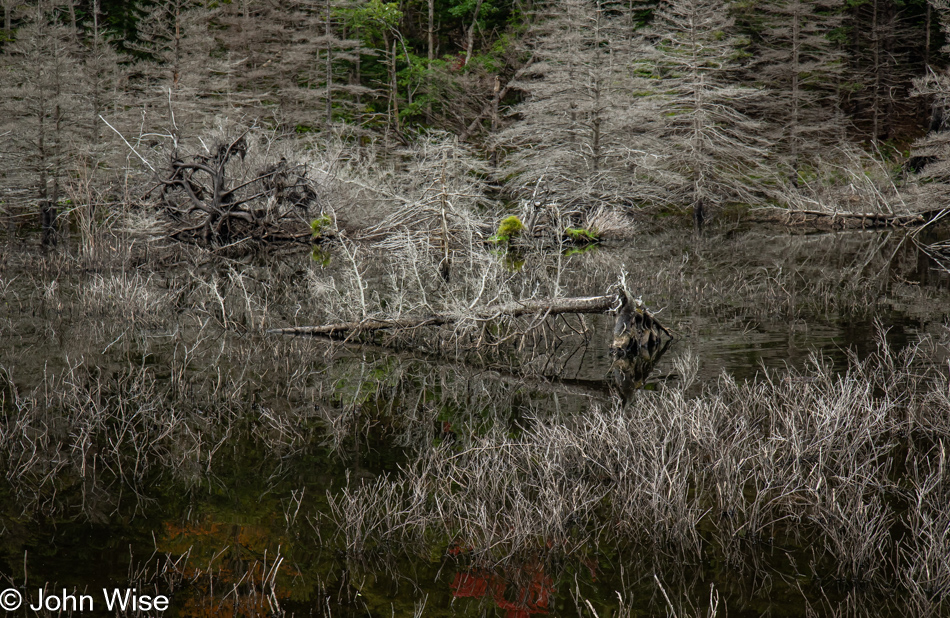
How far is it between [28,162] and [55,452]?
1929cm

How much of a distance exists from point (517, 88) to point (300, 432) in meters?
26.4

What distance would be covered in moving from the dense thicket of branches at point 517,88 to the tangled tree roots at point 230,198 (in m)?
0.88

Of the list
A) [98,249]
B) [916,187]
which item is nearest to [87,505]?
[98,249]

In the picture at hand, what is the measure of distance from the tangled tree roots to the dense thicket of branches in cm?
88

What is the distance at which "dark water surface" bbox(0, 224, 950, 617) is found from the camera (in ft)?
11.9

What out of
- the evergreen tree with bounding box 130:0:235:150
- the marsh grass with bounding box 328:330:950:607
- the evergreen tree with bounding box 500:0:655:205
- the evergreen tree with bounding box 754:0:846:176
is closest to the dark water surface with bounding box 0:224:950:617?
the marsh grass with bounding box 328:330:950:607

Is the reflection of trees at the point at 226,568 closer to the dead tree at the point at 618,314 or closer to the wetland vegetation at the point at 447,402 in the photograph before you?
the wetland vegetation at the point at 447,402

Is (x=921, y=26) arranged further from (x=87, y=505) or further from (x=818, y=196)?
(x=87, y=505)

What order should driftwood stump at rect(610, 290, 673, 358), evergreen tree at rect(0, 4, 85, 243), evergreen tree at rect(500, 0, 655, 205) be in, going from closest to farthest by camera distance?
driftwood stump at rect(610, 290, 673, 358) → evergreen tree at rect(0, 4, 85, 243) → evergreen tree at rect(500, 0, 655, 205)

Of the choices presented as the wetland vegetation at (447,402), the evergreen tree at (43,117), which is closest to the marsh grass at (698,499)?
the wetland vegetation at (447,402)

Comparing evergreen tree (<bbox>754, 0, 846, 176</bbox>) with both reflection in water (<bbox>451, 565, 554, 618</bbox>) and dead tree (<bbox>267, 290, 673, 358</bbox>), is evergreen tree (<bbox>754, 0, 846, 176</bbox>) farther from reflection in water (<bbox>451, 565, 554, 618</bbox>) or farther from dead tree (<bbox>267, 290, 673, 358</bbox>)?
reflection in water (<bbox>451, 565, 554, 618</bbox>)

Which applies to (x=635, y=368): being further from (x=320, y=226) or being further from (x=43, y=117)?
(x=43, y=117)

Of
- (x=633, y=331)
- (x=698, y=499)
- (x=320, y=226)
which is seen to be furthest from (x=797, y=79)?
(x=698, y=499)

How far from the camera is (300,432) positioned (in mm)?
6141
